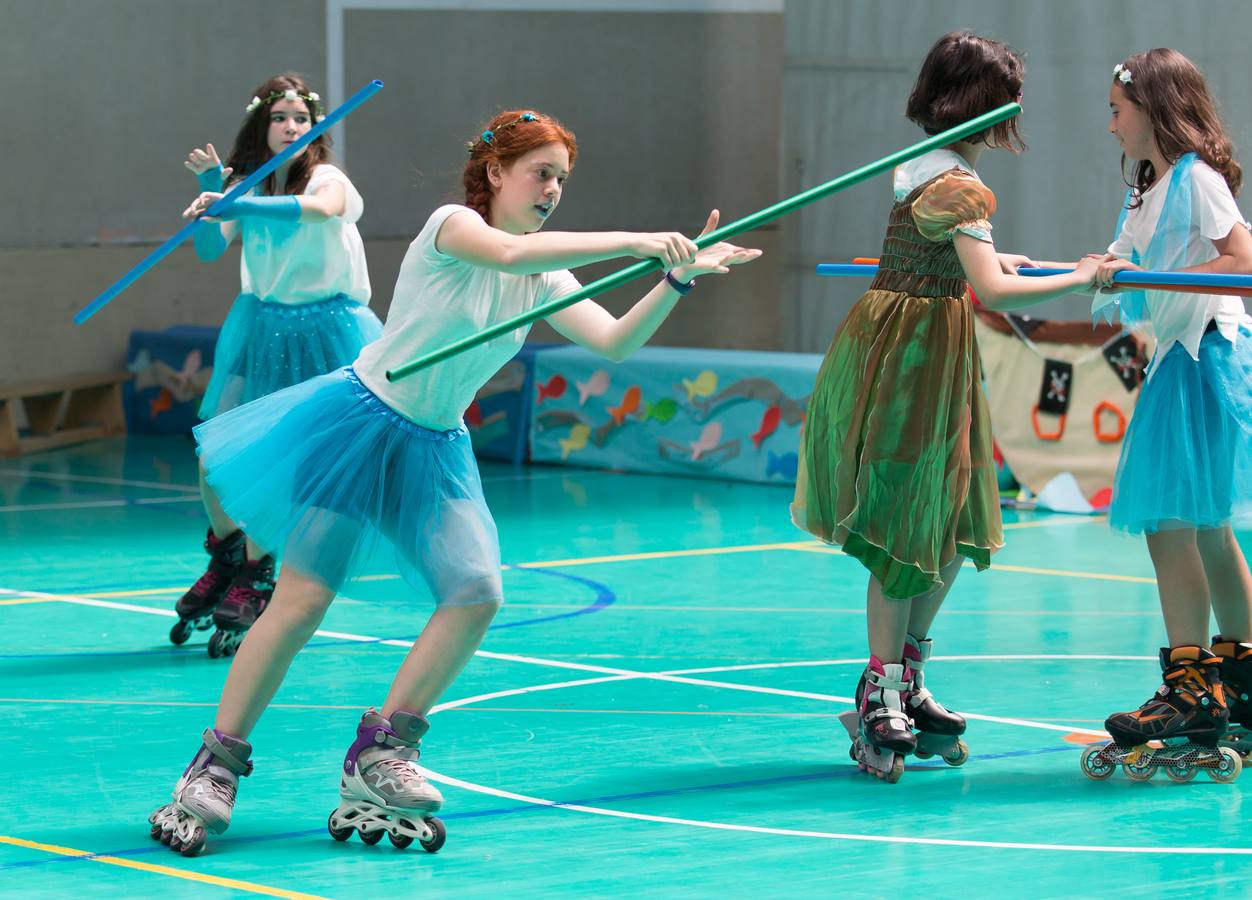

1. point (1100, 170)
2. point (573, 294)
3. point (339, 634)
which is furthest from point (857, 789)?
point (1100, 170)

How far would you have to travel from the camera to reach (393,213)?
48.8ft

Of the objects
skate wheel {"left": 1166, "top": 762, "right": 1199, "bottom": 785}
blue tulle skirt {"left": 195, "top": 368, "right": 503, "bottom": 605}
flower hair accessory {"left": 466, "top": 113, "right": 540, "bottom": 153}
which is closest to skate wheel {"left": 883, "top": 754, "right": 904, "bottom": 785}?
skate wheel {"left": 1166, "top": 762, "right": 1199, "bottom": 785}

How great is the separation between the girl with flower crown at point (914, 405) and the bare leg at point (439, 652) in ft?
3.14

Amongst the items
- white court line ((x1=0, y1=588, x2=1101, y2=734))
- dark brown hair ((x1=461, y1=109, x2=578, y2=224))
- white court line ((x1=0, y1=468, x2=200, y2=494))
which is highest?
dark brown hair ((x1=461, y1=109, x2=578, y2=224))

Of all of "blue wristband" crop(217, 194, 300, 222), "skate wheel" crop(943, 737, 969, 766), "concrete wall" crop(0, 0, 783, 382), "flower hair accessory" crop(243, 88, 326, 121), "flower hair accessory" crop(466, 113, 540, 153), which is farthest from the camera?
"concrete wall" crop(0, 0, 783, 382)

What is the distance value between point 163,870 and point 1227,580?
2518 millimetres

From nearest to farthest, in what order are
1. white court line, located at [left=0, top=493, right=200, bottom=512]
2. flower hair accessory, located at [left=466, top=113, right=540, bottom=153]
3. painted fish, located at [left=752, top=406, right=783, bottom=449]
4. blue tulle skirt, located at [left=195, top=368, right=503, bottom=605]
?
blue tulle skirt, located at [left=195, top=368, right=503, bottom=605] → flower hair accessory, located at [left=466, top=113, right=540, bottom=153] → white court line, located at [left=0, top=493, right=200, bottom=512] → painted fish, located at [left=752, top=406, right=783, bottom=449]

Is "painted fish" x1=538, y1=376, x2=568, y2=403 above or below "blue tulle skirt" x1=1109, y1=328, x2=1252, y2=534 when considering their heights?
below

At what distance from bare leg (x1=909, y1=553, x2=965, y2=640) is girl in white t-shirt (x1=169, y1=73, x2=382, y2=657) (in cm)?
220

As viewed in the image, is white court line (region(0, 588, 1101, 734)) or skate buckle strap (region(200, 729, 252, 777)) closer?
skate buckle strap (region(200, 729, 252, 777))

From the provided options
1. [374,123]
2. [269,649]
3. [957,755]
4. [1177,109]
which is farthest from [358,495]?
[374,123]

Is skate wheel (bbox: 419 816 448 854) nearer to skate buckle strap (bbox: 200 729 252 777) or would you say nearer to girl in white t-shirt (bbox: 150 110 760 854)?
girl in white t-shirt (bbox: 150 110 760 854)

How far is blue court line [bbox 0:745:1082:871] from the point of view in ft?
13.8

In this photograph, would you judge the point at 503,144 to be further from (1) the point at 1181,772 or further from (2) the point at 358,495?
(1) the point at 1181,772
